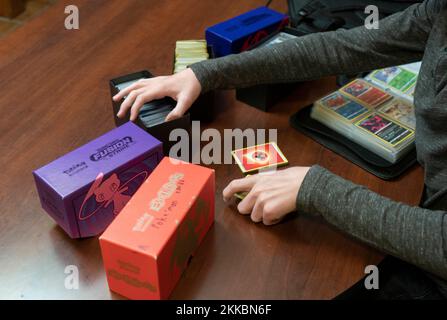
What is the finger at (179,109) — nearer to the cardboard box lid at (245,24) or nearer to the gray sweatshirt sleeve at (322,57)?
the gray sweatshirt sleeve at (322,57)

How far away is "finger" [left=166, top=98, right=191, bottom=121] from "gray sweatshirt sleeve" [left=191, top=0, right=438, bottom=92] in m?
0.07

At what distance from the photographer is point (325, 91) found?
1.15 metres

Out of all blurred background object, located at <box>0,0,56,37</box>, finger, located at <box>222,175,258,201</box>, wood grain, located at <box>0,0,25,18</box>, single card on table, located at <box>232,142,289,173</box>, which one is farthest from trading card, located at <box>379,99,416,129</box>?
wood grain, located at <box>0,0,25,18</box>

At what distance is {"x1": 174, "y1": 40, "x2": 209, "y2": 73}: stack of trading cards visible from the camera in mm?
1082

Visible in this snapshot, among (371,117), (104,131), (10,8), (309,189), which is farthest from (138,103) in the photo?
(10,8)

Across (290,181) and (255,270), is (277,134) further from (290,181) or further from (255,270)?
(255,270)

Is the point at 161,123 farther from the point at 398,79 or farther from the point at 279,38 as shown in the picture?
the point at 398,79

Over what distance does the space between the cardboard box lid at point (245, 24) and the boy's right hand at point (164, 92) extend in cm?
20

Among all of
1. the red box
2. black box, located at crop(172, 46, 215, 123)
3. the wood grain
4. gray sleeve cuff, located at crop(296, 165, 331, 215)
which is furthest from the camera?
the wood grain

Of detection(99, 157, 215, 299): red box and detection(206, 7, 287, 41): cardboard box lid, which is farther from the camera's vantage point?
detection(206, 7, 287, 41): cardboard box lid

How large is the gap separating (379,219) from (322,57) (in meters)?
0.43

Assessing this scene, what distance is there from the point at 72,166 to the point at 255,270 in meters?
0.34

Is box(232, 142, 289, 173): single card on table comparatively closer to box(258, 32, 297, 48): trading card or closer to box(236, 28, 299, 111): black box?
box(236, 28, 299, 111): black box

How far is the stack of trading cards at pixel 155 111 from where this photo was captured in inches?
35.9
